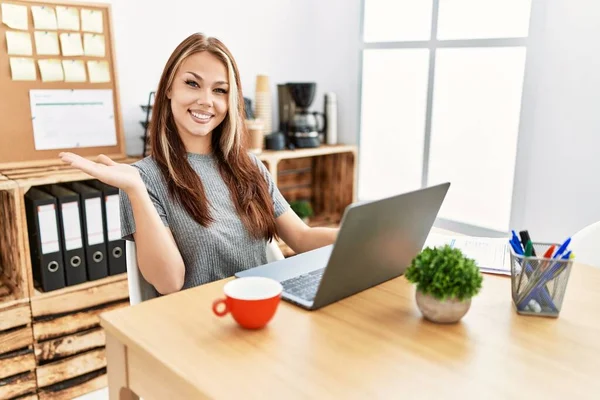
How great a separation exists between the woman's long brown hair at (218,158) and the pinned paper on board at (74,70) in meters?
0.88

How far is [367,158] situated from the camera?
305 cm

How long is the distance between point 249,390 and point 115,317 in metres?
0.36

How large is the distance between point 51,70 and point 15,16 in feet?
0.72

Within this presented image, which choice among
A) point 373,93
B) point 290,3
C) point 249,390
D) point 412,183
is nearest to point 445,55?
point 373,93

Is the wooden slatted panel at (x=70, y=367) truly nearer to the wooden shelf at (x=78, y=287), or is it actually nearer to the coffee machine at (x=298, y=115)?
the wooden shelf at (x=78, y=287)

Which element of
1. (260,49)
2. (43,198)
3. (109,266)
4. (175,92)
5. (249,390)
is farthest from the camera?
(260,49)

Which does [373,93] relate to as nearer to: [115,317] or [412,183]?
[412,183]

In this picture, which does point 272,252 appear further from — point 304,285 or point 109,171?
point 109,171

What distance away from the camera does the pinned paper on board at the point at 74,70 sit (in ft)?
7.19

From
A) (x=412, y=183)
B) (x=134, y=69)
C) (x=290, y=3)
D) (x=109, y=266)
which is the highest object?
(x=290, y=3)

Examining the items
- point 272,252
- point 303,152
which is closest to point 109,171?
point 272,252

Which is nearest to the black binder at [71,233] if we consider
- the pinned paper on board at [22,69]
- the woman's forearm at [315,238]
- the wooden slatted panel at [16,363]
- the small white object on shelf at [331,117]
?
the wooden slatted panel at [16,363]

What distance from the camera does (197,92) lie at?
1.48 metres

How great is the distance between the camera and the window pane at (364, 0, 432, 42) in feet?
8.70
